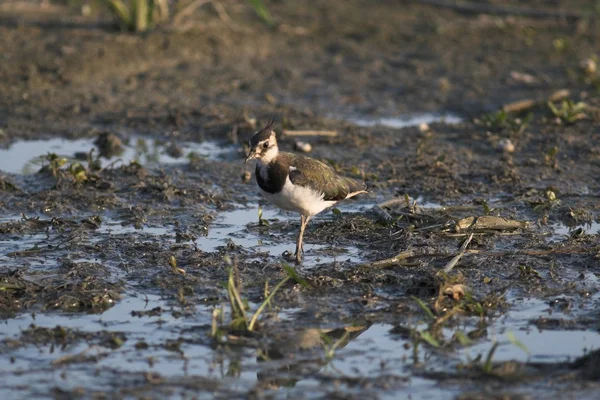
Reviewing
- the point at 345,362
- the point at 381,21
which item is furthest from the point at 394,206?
the point at 381,21

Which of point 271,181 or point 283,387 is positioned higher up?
point 271,181

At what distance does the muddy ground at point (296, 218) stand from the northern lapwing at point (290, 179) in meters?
0.48

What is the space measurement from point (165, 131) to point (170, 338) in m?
5.25

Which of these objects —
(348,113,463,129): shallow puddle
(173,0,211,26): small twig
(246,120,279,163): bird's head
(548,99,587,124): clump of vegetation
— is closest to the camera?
(246,120,279,163): bird's head

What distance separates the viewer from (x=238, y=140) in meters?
10.8

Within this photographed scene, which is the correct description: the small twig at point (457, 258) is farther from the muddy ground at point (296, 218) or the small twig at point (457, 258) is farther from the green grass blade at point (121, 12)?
the green grass blade at point (121, 12)

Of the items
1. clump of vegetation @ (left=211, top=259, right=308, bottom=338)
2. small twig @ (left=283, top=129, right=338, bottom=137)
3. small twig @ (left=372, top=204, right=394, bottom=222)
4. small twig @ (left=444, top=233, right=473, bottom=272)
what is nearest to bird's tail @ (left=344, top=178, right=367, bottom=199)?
small twig @ (left=372, top=204, right=394, bottom=222)

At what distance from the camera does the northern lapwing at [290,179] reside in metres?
7.46

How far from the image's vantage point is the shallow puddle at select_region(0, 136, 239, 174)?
33.0 feet

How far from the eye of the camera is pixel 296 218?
29.2ft

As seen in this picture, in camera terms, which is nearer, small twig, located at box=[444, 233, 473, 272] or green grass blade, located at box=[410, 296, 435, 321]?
green grass blade, located at box=[410, 296, 435, 321]

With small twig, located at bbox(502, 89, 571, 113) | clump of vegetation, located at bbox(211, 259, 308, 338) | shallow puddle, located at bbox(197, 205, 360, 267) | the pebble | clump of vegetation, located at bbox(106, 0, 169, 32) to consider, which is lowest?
shallow puddle, located at bbox(197, 205, 360, 267)

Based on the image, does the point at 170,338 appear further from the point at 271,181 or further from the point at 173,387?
the point at 271,181

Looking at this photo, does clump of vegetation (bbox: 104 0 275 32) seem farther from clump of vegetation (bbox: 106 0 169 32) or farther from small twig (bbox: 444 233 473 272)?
small twig (bbox: 444 233 473 272)
